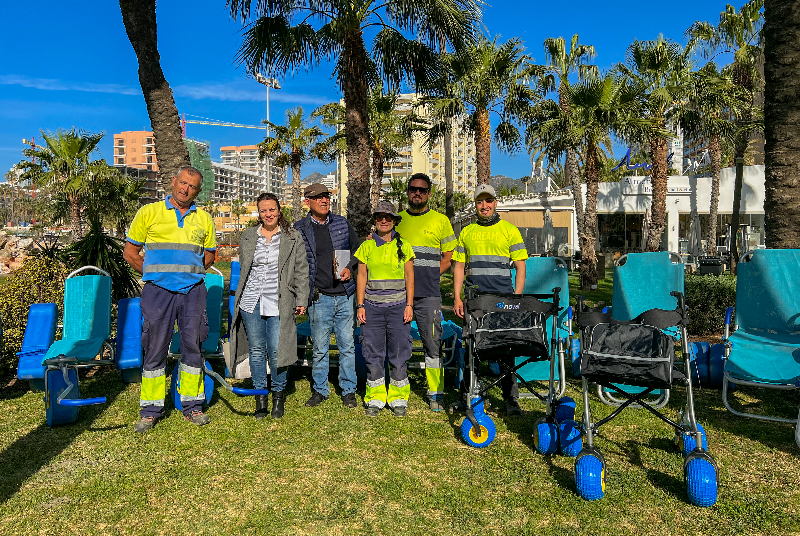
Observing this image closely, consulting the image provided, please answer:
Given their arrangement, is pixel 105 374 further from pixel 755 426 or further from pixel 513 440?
pixel 755 426

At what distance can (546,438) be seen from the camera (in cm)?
408

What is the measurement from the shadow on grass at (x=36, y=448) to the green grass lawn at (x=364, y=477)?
0.02 meters

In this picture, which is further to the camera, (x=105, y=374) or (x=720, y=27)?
(x=720, y=27)

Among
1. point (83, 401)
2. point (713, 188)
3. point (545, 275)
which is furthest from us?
point (713, 188)

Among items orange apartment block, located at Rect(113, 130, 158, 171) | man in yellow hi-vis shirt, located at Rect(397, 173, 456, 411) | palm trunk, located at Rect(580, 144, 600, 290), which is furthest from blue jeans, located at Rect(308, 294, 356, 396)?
orange apartment block, located at Rect(113, 130, 158, 171)

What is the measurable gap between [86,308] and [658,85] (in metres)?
17.7

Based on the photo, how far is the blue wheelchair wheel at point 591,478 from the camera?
3375 millimetres

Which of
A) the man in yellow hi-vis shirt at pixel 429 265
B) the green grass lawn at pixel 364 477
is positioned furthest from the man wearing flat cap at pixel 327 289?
the man in yellow hi-vis shirt at pixel 429 265

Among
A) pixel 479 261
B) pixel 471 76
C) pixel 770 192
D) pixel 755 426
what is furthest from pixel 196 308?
pixel 471 76

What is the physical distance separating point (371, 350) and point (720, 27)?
23672mm

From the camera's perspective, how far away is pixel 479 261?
5.18 m

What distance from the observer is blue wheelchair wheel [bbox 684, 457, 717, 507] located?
129 inches

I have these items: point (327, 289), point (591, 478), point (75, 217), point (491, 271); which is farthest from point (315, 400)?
point (75, 217)

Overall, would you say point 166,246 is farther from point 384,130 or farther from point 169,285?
point 384,130
